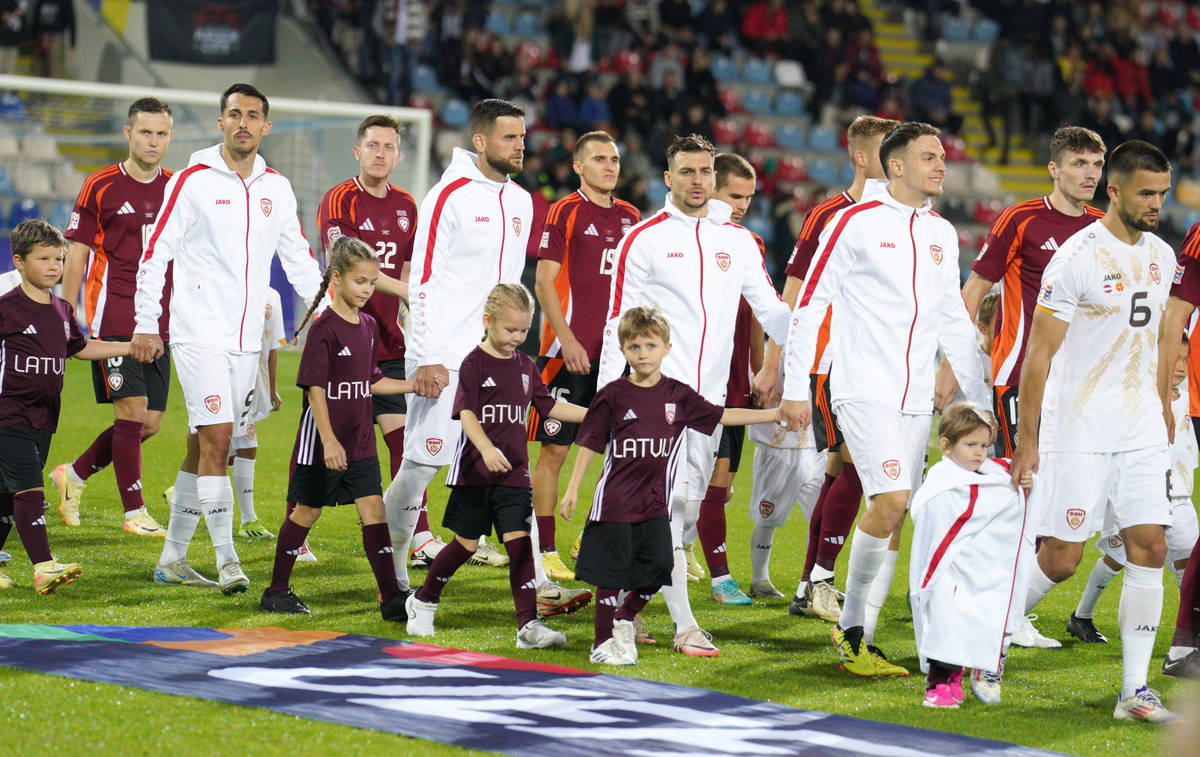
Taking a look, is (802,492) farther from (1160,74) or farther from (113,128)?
(1160,74)

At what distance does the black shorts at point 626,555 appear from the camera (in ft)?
19.1

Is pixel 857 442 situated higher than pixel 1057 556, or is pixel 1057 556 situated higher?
pixel 857 442

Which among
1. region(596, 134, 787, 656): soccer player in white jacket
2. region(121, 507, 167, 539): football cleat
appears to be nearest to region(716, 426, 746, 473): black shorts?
region(596, 134, 787, 656): soccer player in white jacket

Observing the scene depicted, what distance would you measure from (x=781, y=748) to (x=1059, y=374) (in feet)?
6.43

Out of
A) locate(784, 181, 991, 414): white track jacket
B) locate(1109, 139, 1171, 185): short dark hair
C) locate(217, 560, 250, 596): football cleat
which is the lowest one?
locate(217, 560, 250, 596): football cleat

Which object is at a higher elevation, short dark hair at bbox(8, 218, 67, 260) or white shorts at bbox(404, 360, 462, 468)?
short dark hair at bbox(8, 218, 67, 260)

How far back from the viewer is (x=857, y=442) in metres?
5.90

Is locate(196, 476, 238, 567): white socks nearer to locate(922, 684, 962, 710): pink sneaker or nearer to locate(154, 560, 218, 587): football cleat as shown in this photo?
locate(154, 560, 218, 587): football cleat

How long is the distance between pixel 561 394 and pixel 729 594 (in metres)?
1.30

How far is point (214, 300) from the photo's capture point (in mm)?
7004

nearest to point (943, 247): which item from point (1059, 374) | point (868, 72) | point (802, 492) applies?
point (1059, 374)

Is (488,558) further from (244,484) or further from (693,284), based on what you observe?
(693,284)

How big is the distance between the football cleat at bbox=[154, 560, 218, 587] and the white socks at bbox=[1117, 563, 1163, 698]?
13.2ft

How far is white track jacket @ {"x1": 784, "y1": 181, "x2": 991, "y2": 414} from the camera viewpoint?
19.6 ft
